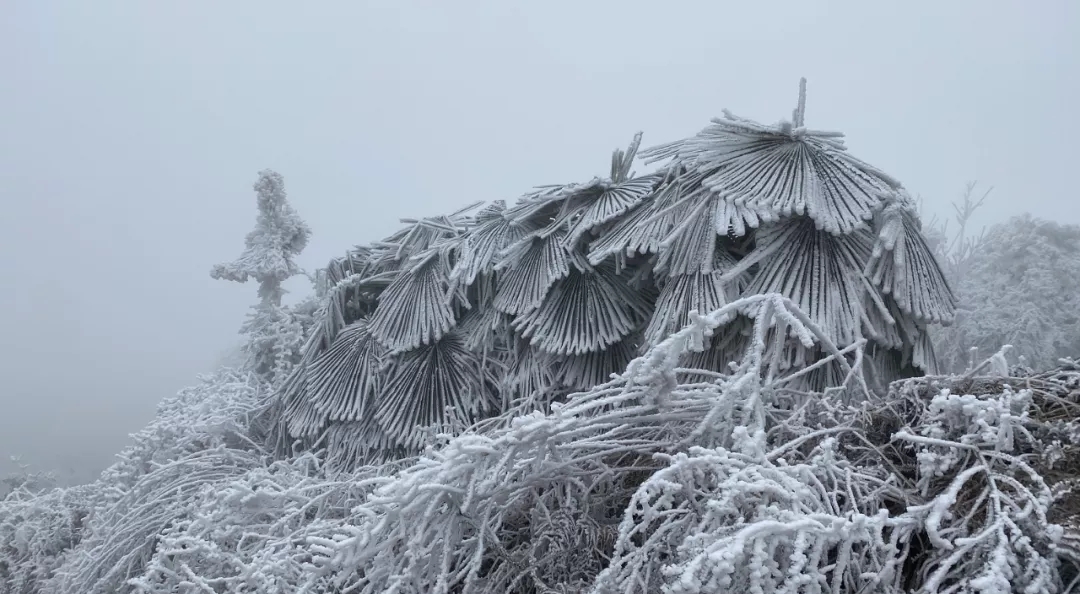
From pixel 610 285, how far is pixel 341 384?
36.3 inches

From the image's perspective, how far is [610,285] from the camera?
1.81m

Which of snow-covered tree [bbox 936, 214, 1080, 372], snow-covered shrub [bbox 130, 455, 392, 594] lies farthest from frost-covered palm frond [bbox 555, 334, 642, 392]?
snow-covered tree [bbox 936, 214, 1080, 372]

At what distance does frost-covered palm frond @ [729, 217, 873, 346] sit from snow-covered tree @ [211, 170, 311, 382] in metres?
1.98

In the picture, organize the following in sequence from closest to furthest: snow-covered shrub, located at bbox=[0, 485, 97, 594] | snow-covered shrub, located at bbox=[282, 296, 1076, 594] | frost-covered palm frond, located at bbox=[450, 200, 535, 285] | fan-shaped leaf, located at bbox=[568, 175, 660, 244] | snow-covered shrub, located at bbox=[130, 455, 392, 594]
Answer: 1. snow-covered shrub, located at bbox=[282, 296, 1076, 594]
2. snow-covered shrub, located at bbox=[130, 455, 392, 594]
3. fan-shaped leaf, located at bbox=[568, 175, 660, 244]
4. frost-covered palm frond, located at bbox=[450, 200, 535, 285]
5. snow-covered shrub, located at bbox=[0, 485, 97, 594]

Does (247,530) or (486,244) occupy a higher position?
(486,244)

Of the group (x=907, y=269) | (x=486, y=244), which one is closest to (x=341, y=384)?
(x=486, y=244)

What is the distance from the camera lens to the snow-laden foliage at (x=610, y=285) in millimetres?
1511

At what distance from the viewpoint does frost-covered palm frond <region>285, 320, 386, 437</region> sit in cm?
214

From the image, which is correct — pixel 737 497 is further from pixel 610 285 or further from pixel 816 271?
pixel 610 285

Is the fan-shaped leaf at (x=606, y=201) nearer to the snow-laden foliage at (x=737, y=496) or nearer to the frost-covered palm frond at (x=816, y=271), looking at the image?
the frost-covered palm frond at (x=816, y=271)

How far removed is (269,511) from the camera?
162 centimetres

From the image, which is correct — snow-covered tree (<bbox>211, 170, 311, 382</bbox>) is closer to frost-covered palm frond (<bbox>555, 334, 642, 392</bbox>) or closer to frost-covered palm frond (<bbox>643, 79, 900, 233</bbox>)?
frost-covered palm frond (<bbox>555, 334, 642, 392</bbox>)

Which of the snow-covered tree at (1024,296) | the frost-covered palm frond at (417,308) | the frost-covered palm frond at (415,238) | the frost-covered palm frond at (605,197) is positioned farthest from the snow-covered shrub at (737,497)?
the snow-covered tree at (1024,296)

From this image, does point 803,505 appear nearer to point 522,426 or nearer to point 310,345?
point 522,426
